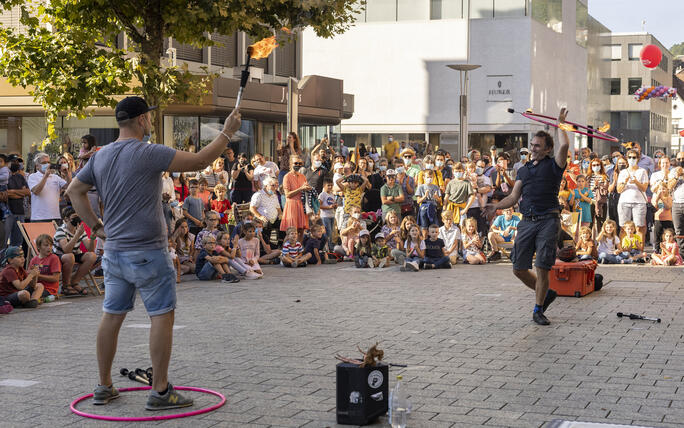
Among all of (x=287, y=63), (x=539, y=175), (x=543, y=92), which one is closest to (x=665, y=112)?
(x=543, y=92)

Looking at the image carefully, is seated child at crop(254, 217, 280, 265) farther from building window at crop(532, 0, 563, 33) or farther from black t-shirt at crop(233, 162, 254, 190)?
Result: building window at crop(532, 0, 563, 33)

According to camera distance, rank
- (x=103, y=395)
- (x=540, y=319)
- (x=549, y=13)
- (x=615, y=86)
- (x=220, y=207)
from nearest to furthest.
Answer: (x=103, y=395) → (x=540, y=319) → (x=220, y=207) → (x=549, y=13) → (x=615, y=86)

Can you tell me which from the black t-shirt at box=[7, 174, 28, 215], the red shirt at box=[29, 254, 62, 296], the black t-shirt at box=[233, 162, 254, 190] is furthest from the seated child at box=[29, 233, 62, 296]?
the black t-shirt at box=[233, 162, 254, 190]

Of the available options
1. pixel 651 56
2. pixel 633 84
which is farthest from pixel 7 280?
pixel 633 84

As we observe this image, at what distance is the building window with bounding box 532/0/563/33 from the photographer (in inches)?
1808

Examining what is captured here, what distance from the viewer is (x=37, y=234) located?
13.1 meters

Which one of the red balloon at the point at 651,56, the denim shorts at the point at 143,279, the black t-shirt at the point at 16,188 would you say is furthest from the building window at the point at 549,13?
the denim shorts at the point at 143,279

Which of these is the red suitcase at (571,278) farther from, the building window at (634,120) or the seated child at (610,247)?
the building window at (634,120)

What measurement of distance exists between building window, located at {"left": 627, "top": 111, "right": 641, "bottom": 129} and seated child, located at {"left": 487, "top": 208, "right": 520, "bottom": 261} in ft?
254

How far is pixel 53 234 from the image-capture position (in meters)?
13.4

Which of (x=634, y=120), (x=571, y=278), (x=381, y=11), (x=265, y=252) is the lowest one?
(x=265, y=252)

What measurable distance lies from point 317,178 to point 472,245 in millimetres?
3769

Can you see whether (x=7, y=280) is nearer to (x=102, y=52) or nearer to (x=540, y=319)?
(x=102, y=52)

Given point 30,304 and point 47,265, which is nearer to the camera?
point 30,304
